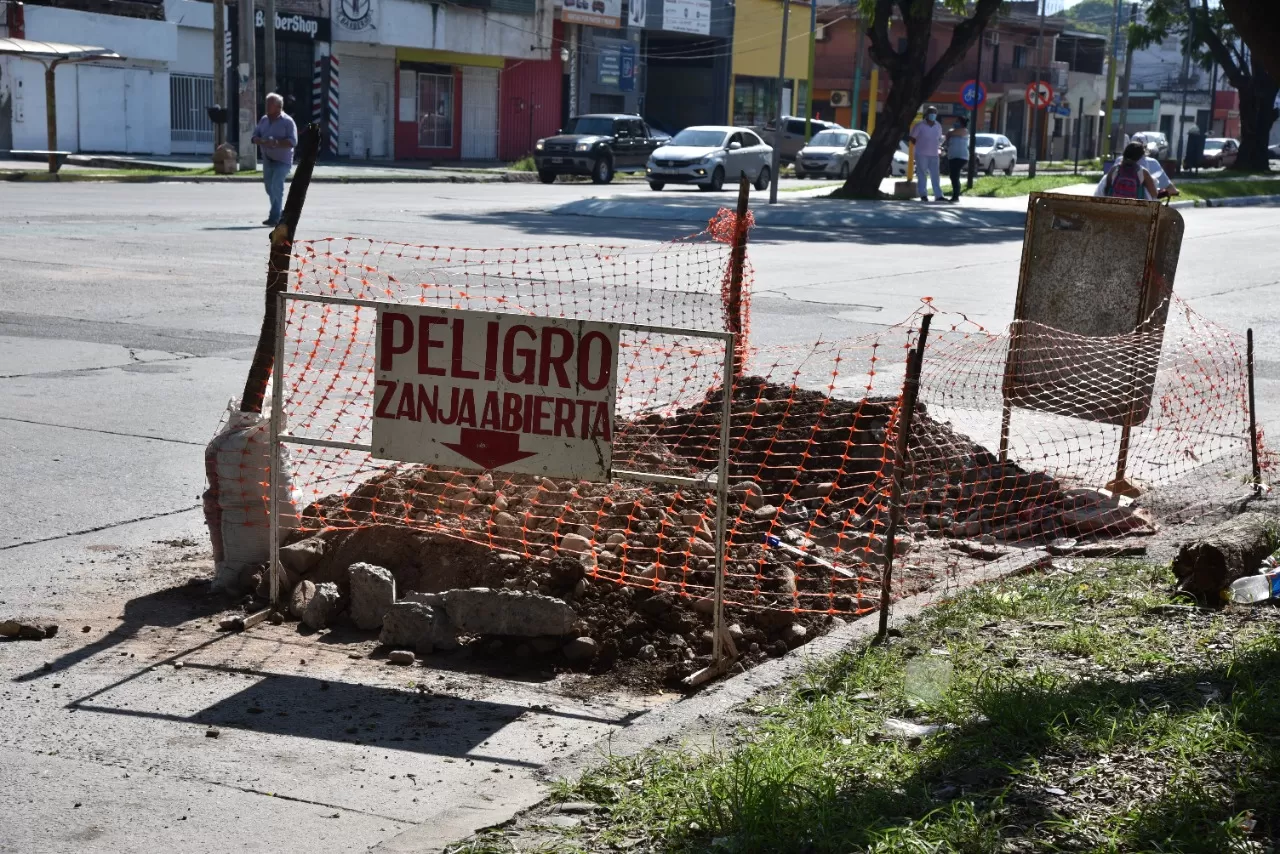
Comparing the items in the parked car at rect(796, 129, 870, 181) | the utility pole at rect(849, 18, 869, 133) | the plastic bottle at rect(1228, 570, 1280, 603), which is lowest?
the plastic bottle at rect(1228, 570, 1280, 603)

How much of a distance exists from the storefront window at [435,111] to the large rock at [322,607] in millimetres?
50014

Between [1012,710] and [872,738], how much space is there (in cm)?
40

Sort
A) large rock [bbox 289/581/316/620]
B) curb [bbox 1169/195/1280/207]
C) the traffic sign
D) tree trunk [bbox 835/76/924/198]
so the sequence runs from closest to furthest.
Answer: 1. large rock [bbox 289/581/316/620]
2. tree trunk [bbox 835/76/924/198]
3. curb [bbox 1169/195/1280/207]
4. the traffic sign

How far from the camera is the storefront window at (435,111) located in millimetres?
54469

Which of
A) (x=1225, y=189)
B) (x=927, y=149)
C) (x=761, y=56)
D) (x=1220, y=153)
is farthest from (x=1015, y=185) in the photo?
(x=1220, y=153)

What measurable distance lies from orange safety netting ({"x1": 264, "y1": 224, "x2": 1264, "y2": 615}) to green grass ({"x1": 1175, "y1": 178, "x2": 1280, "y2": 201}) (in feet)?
105

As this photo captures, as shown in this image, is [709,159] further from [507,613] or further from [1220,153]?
[1220,153]

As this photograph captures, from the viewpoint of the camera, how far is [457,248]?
18188 mm

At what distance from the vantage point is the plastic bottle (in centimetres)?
569

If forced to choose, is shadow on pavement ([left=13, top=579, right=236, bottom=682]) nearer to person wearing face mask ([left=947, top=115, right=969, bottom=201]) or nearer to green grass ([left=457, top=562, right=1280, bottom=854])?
green grass ([left=457, top=562, right=1280, bottom=854])

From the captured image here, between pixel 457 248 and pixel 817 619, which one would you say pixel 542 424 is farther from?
pixel 457 248

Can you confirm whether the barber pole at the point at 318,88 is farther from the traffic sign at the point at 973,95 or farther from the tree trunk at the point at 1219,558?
the tree trunk at the point at 1219,558

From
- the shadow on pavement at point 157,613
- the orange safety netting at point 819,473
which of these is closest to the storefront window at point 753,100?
the orange safety netting at point 819,473

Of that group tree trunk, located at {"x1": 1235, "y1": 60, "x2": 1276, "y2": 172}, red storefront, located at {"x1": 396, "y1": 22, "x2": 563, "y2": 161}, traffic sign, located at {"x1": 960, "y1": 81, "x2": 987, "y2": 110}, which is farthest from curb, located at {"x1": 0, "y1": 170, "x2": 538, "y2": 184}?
tree trunk, located at {"x1": 1235, "y1": 60, "x2": 1276, "y2": 172}
